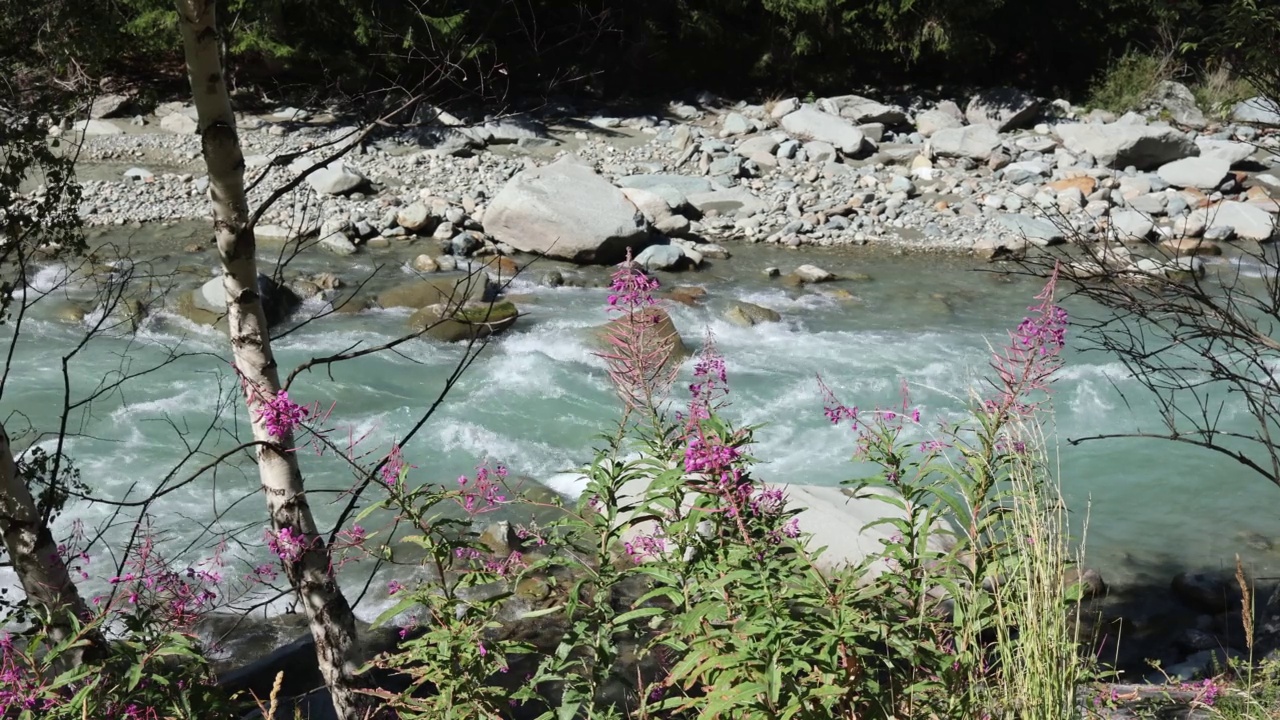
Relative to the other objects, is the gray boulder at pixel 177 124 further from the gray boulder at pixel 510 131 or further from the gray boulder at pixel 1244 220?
the gray boulder at pixel 1244 220

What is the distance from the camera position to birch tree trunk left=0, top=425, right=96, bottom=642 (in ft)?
10.9

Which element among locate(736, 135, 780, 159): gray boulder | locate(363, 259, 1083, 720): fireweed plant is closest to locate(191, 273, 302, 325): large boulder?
locate(363, 259, 1083, 720): fireweed plant

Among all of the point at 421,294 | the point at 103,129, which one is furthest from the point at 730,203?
the point at 103,129

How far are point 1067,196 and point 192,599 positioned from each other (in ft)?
46.3

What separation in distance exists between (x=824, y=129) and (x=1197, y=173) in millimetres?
5550

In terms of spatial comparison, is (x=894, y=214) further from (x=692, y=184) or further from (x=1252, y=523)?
(x=1252, y=523)

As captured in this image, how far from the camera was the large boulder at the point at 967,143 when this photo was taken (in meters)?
16.6

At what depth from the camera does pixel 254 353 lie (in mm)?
3129

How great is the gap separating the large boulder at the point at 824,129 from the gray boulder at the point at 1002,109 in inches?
102

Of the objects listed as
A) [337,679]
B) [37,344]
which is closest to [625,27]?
[37,344]

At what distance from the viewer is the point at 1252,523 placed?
300 inches

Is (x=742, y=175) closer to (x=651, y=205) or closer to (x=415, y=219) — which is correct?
(x=651, y=205)

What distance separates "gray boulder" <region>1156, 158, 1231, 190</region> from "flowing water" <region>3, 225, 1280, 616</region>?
16.4 ft

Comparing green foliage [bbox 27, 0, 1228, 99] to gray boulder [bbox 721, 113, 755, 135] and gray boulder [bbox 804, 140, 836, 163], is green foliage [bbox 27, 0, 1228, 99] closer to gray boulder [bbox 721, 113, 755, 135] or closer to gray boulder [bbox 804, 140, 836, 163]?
gray boulder [bbox 721, 113, 755, 135]
